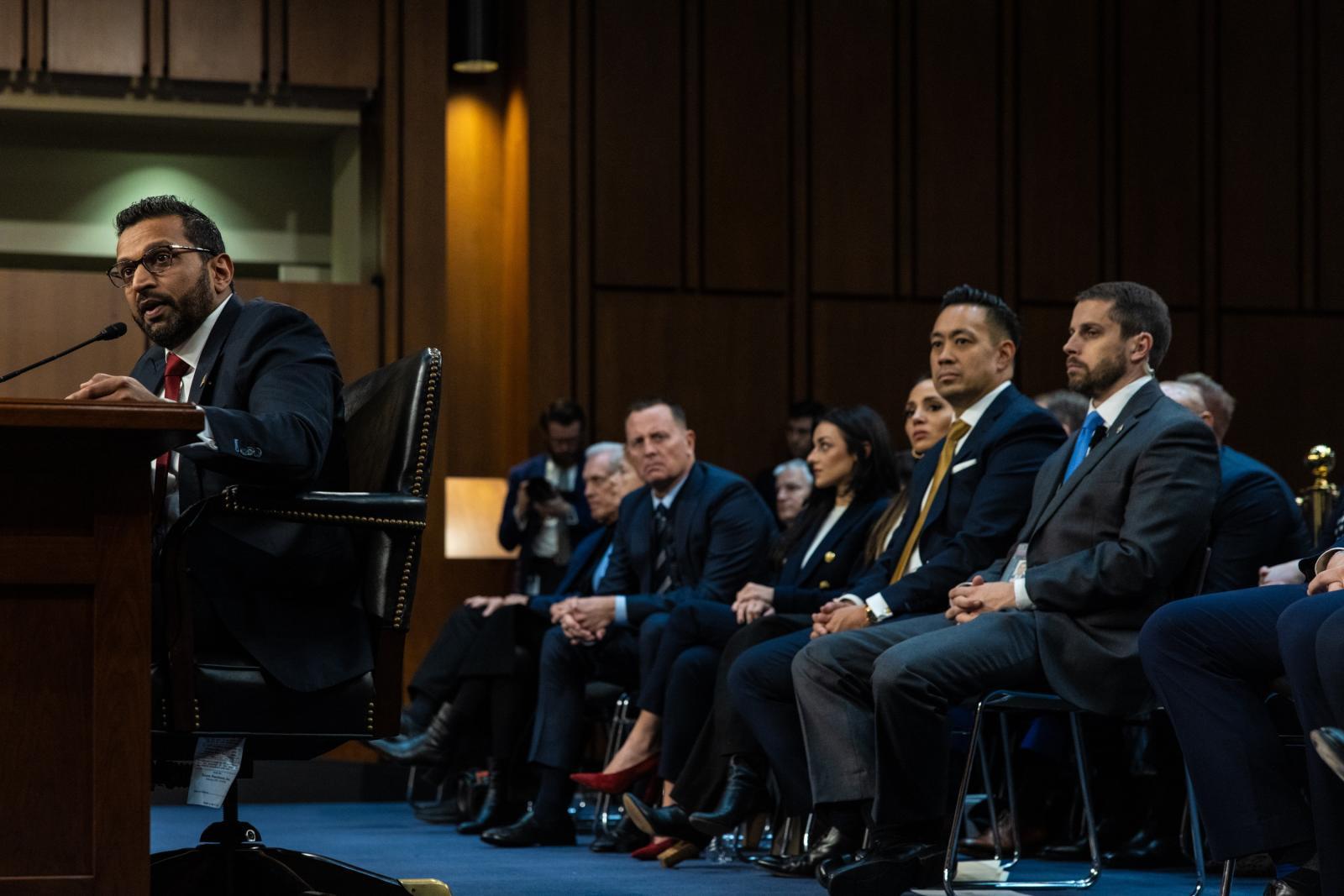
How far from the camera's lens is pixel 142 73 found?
7.21 m

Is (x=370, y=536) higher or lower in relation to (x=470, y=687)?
higher

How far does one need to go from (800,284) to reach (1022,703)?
4666 mm

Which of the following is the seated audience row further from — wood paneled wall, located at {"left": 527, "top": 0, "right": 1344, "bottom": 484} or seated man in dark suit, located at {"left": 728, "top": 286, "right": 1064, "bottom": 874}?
wood paneled wall, located at {"left": 527, "top": 0, "right": 1344, "bottom": 484}

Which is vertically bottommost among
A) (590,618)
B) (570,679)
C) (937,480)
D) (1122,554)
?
(570,679)

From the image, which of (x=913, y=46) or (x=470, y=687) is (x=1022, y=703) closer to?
(x=470, y=687)

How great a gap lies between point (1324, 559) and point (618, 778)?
216cm

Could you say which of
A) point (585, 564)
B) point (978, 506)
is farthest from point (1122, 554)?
point (585, 564)

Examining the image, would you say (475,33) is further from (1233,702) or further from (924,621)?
(1233,702)

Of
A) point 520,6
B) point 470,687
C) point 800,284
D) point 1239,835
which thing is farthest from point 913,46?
point 1239,835

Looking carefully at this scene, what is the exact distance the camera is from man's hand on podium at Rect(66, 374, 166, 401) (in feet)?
8.20

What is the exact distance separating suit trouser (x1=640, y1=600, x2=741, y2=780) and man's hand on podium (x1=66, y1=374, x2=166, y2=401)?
224 cm

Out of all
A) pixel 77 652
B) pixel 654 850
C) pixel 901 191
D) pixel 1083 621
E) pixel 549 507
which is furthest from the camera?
pixel 901 191

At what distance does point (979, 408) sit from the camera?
419cm

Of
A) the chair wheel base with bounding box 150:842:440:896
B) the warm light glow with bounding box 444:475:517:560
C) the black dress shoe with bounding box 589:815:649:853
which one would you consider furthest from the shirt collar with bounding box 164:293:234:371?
the warm light glow with bounding box 444:475:517:560
